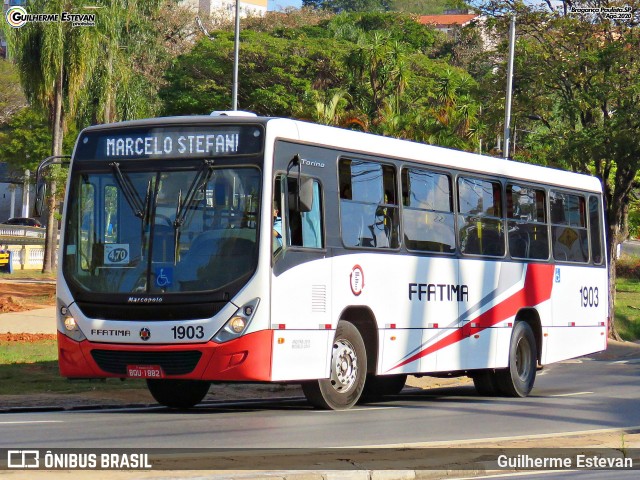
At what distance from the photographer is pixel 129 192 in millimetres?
13070

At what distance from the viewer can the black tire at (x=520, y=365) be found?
57.3ft

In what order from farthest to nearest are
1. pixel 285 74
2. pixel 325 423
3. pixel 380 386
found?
1. pixel 285 74
2. pixel 380 386
3. pixel 325 423

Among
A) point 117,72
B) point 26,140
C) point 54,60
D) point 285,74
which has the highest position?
point 285,74

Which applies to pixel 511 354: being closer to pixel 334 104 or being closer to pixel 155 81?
pixel 334 104

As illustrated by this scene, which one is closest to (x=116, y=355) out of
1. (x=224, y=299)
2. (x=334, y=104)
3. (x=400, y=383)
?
(x=224, y=299)

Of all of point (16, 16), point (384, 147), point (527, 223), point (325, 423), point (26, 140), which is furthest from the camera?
point (26, 140)

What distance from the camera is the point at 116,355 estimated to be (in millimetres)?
12789

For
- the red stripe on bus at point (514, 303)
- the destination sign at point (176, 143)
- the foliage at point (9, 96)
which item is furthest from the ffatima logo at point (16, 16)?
the foliage at point (9, 96)

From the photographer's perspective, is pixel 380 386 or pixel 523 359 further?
pixel 523 359

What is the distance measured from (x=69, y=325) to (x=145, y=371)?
3.77ft

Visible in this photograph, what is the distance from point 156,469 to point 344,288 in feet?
18.3

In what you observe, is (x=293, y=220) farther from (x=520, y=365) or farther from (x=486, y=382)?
(x=520, y=365)

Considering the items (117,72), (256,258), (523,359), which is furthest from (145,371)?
(117,72)

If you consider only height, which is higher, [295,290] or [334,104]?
[334,104]
